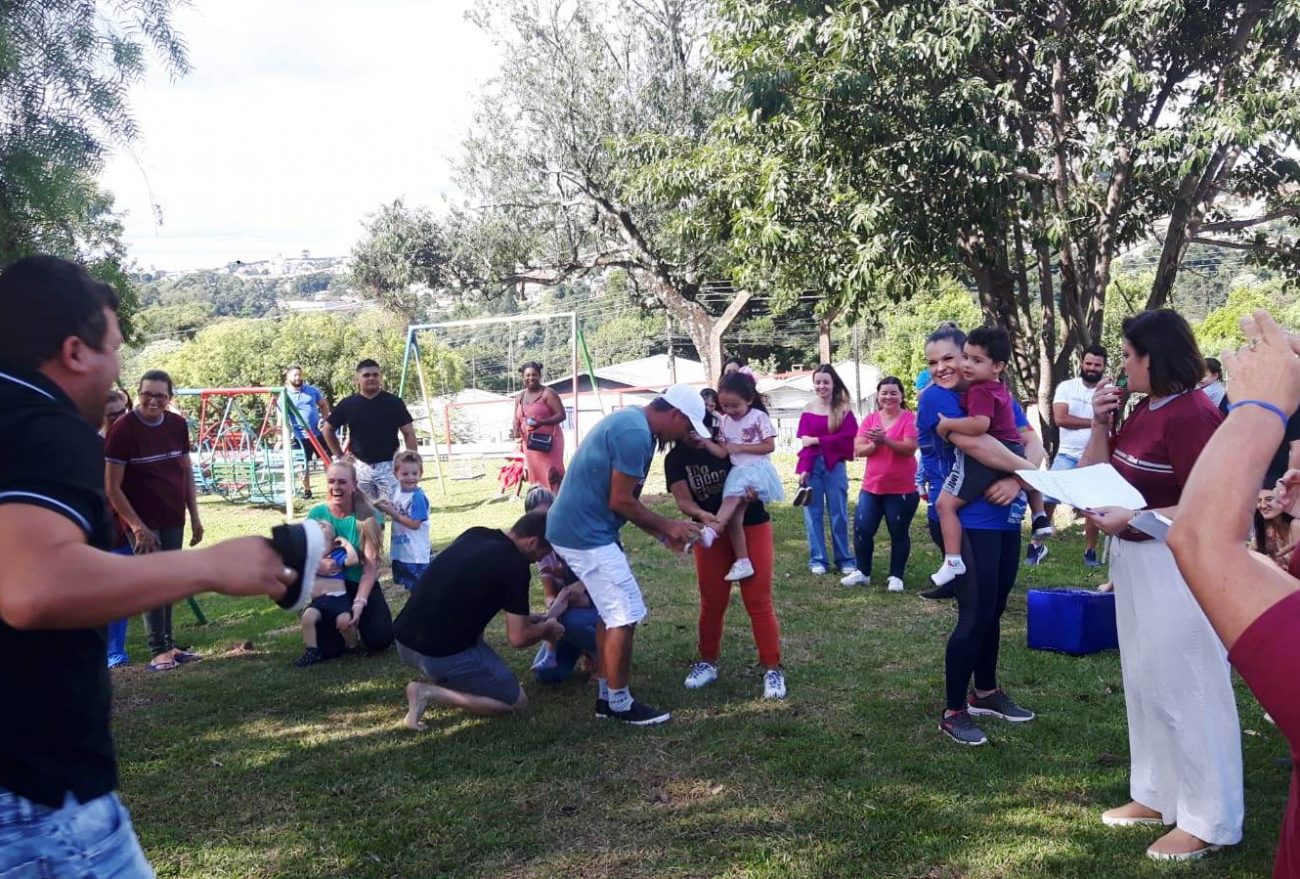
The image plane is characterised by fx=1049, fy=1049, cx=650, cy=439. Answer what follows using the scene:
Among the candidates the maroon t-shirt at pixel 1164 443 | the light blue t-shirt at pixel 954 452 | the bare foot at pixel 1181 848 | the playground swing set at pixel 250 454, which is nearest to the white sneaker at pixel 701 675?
the light blue t-shirt at pixel 954 452

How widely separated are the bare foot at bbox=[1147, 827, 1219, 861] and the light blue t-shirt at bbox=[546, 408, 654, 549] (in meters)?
2.70

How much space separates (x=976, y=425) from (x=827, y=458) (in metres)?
4.30

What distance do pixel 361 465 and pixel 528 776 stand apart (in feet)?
18.3

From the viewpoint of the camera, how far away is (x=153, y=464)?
694 centimetres

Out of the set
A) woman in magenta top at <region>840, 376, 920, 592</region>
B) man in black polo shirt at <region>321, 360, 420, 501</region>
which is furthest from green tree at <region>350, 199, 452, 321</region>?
woman in magenta top at <region>840, 376, 920, 592</region>

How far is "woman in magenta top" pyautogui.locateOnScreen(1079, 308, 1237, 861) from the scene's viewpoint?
3752 mm

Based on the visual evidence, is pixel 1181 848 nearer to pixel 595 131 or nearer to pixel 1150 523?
pixel 1150 523

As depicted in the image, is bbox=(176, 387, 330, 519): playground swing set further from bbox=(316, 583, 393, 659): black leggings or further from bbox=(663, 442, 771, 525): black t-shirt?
bbox=(663, 442, 771, 525): black t-shirt

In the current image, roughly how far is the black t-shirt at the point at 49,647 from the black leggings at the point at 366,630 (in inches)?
201

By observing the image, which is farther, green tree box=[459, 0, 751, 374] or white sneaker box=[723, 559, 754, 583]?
green tree box=[459, 0, 751, 374]

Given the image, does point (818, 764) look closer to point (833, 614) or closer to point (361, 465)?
point (833, 614)

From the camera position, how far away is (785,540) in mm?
10953

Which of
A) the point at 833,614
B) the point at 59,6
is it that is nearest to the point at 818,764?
the point at 833,614

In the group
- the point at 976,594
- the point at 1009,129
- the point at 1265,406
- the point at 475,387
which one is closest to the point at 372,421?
the point at 976,594
